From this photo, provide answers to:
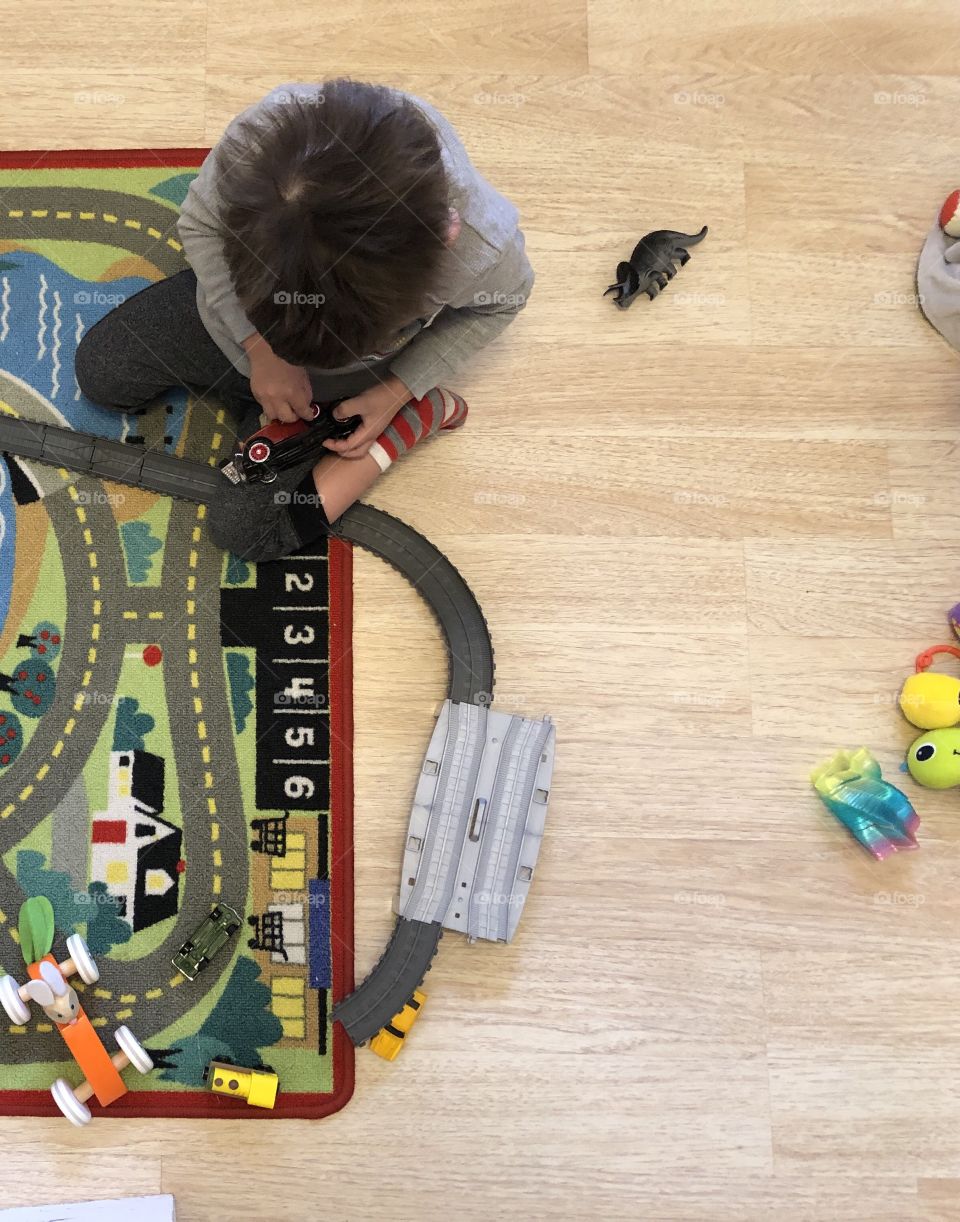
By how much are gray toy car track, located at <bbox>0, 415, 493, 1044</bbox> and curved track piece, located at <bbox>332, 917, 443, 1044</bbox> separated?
238 millimetres

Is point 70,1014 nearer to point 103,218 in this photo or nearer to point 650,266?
point 103,218

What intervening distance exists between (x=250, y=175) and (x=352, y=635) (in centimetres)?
49

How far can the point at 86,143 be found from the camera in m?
1.17

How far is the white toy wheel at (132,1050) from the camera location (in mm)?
1006

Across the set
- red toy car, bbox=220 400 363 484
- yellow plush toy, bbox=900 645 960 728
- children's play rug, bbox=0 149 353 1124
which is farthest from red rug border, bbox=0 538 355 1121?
yellow plush toy, bbox=900 645 960 728

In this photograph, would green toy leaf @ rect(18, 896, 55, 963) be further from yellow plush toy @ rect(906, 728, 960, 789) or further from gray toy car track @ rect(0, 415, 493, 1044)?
yellow plush toy @ rect(906, 728, 960, 789)

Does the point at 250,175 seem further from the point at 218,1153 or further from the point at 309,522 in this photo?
the point at 218,1153

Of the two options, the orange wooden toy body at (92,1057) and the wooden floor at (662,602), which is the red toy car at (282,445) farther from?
the orange wooden toy body at (92,1057)

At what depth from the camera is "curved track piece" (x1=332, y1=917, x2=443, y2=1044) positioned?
1.04m

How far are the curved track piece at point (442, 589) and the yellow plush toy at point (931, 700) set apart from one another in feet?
1.42

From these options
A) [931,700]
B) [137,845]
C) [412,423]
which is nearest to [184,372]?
[412,423]

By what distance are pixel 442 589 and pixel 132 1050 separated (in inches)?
21.0

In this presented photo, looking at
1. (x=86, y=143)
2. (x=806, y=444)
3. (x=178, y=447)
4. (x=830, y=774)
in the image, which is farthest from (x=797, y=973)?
(x=86, y=143)

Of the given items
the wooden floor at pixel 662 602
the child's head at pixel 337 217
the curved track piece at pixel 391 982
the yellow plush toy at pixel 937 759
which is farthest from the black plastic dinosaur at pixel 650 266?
the curved track piece at pixel 391 982
